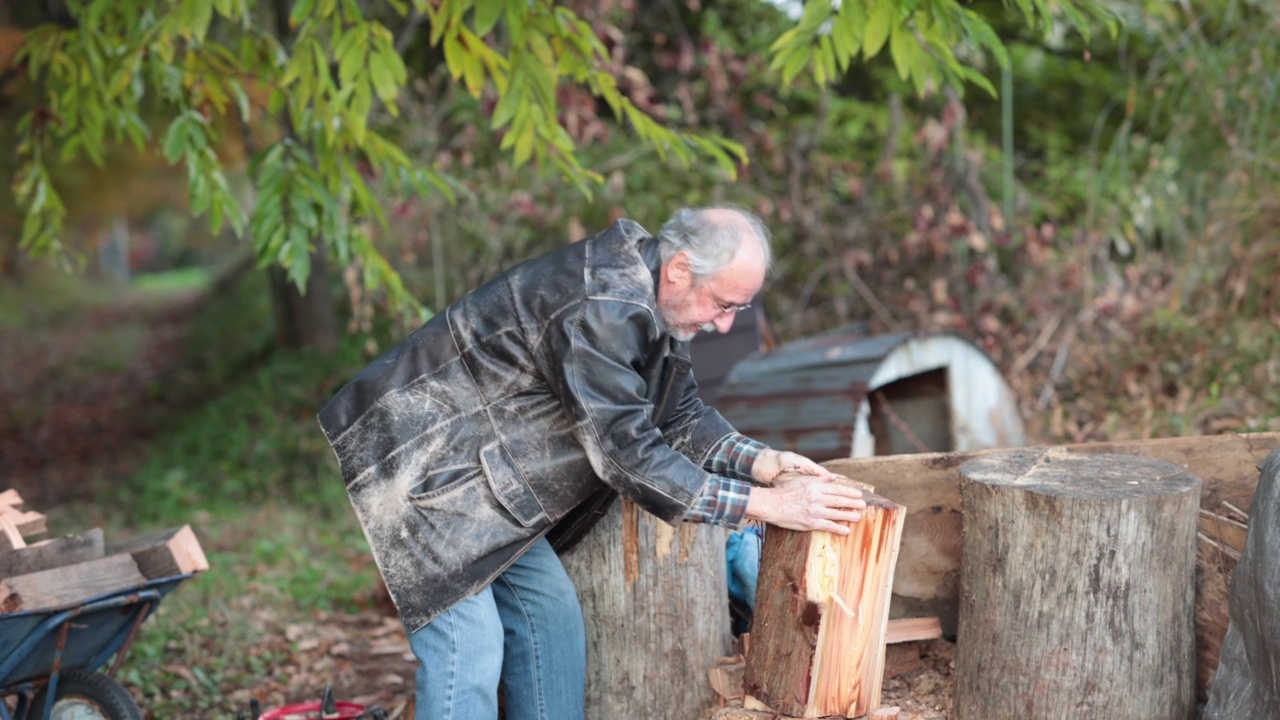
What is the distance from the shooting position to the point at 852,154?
9336 mm

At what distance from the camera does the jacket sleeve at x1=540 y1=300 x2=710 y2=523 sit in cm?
285

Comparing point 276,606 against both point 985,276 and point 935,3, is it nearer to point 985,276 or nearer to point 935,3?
point 935,3

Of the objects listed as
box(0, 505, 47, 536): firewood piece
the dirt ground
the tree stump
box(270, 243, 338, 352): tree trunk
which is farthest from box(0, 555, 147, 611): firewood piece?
box(270, 243, 338, 352): tree trunk

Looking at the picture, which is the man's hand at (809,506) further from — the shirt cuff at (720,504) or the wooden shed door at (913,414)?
the wooden shed door at (913,414)

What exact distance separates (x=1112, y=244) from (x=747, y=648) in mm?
7416

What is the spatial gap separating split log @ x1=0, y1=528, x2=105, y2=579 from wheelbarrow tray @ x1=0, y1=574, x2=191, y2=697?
0.79ft

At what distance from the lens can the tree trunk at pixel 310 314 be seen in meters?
10.7

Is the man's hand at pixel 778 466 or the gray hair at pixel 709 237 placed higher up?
the gray hair at pixel 709 237

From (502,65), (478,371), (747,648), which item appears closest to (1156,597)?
(747,648)

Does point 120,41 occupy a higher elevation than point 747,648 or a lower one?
higher

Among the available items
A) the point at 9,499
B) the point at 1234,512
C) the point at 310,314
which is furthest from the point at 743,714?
the point at 310,314

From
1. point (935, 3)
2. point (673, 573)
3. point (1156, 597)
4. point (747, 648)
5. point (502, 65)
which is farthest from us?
point (502, 65)

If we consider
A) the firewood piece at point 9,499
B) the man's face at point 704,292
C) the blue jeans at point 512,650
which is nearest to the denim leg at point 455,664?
the blue jeans at point 512,650

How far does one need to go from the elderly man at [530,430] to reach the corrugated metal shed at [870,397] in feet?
6.58
